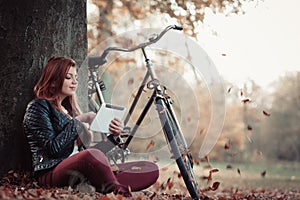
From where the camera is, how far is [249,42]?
416 inches

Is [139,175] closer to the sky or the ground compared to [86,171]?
closer to the ground

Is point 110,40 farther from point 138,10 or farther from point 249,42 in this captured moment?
point 249,42

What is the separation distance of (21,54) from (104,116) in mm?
792

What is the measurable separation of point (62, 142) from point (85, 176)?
10.6 inches

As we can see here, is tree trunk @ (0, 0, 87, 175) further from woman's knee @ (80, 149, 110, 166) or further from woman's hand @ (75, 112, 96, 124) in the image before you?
woman's knee @ (80, 149, 110, 166)

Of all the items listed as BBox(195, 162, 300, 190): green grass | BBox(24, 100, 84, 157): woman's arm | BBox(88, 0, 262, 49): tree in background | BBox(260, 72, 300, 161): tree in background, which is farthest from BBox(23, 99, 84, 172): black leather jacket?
BBox(260, 72, 300, 161): tree in background

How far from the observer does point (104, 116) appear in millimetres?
3205

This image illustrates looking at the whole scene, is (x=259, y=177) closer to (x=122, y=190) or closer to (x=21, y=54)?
(x=122, y=190)

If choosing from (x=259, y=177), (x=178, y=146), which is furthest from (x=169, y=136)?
(x=259, y=177)

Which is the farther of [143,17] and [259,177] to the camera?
[259,177]

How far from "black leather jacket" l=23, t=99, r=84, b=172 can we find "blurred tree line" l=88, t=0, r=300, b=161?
3.04 meters

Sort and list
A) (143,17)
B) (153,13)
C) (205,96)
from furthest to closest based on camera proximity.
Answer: (205,96), (143,17), (153,13)

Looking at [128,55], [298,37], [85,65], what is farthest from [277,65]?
[85,65]

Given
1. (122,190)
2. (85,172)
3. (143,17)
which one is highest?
(143,17)
